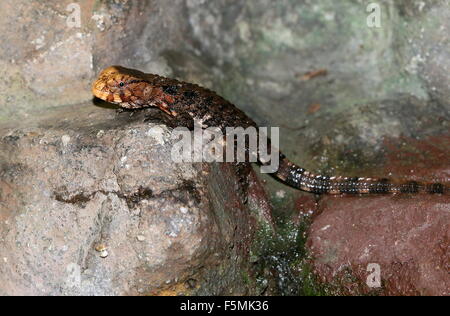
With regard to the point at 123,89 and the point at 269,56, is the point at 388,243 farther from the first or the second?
the point at 269,56

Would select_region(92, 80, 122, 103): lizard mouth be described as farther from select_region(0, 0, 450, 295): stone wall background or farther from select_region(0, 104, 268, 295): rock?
select_region(0, 104, 268, 295): rock

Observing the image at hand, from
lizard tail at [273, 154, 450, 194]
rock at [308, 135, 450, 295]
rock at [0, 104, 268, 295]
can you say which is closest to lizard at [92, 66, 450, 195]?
lizard tail at [273, 154, 450, 194]

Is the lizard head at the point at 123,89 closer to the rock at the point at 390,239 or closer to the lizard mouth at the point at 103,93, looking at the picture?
the lizard mouth at the point at 103,93

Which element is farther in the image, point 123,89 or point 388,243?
point 123,89

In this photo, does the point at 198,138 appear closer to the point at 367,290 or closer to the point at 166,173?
the point at 166,173

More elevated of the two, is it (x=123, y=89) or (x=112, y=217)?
(x=123, y=89)

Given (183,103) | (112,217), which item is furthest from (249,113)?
(112,217)

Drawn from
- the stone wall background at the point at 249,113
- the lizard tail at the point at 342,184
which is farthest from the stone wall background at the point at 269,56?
the lizard tail at the point at 342,184
